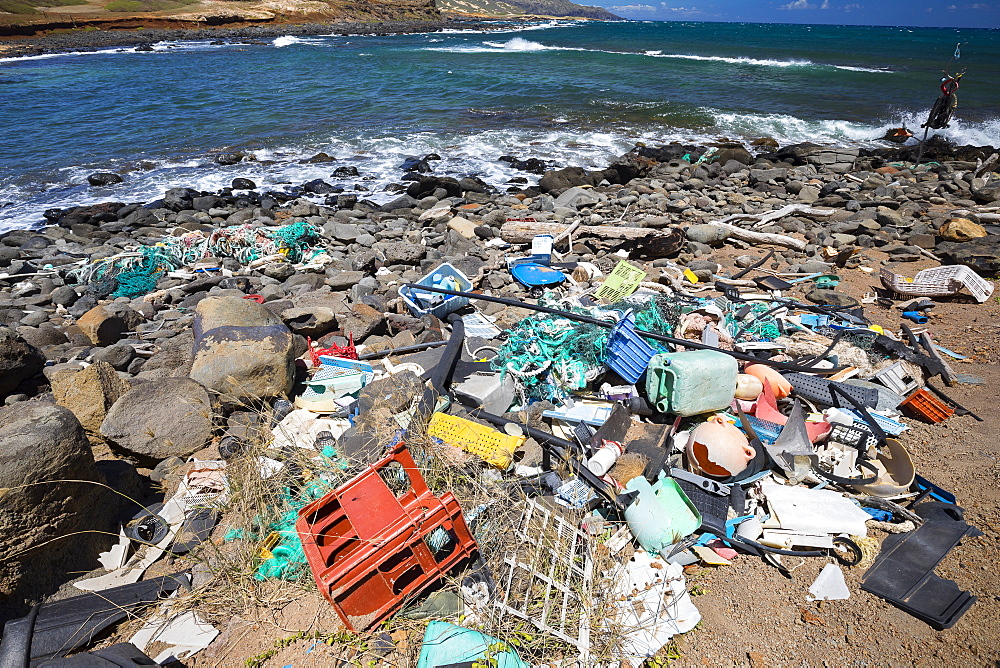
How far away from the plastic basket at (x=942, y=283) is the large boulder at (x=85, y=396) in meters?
7.71

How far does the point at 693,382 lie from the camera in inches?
139

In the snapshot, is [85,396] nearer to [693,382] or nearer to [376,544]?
[376,544]

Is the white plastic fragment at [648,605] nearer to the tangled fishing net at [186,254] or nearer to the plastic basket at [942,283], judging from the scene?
the plastic basket at [942,283]

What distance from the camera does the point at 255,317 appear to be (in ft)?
15.6

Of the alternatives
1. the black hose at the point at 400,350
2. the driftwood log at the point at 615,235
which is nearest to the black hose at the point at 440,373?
the black hose at the point at 400,350

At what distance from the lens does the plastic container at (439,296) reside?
17.8 feet

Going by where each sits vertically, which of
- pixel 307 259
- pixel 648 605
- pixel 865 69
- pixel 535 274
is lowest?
pixel 307 259

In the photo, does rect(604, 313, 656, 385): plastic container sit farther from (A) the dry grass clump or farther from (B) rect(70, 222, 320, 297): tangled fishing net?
(B) rect(70, 222, 320, 297): tangled fishing net

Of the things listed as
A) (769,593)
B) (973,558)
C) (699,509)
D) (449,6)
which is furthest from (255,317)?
(449,6)

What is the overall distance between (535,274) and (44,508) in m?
4.80

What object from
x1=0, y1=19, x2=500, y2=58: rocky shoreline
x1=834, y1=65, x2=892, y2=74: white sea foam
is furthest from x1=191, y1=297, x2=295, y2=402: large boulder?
x1=0, y1=19, x2=500, y2=58: rocky shoreline

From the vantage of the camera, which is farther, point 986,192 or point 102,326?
point 986,192

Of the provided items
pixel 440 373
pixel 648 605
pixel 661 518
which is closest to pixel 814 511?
pixel 661 518

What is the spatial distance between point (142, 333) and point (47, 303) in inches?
86.3
